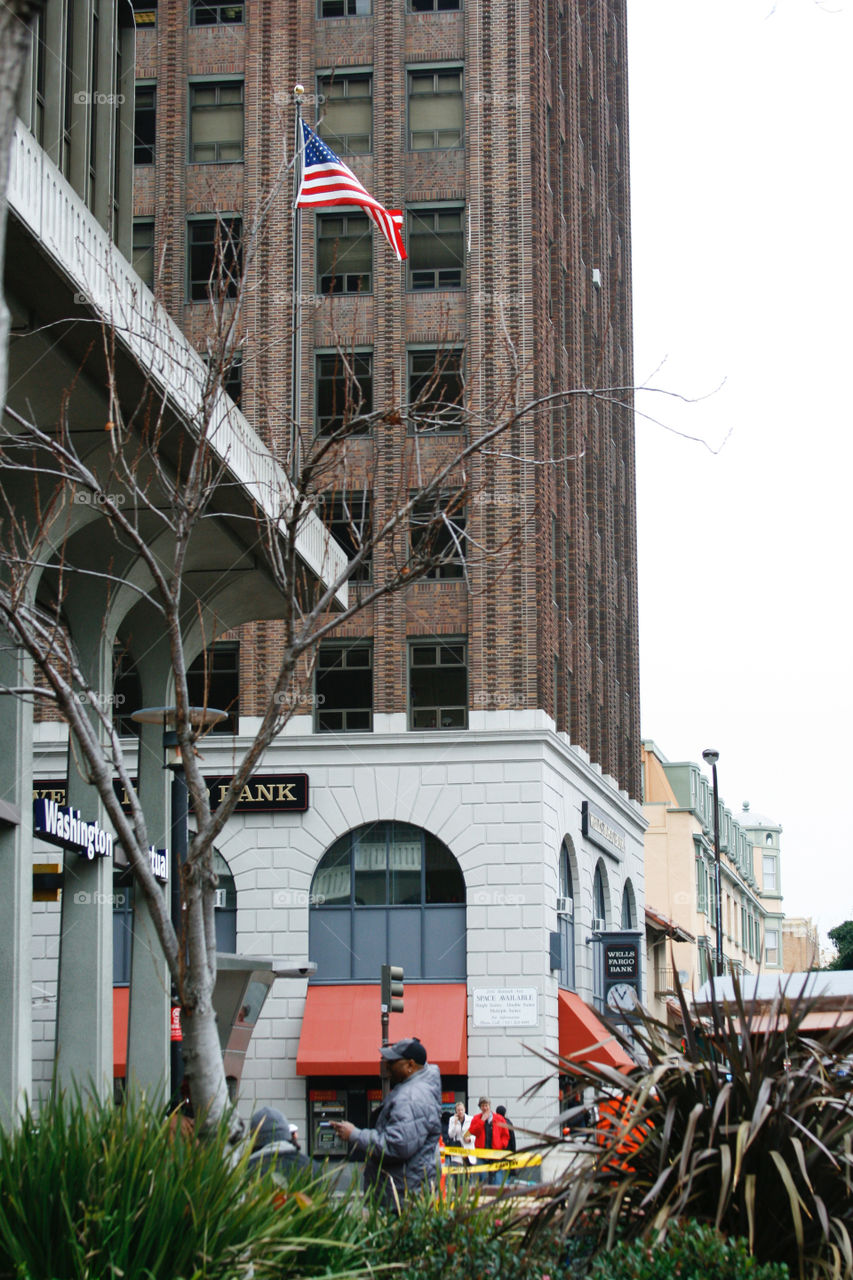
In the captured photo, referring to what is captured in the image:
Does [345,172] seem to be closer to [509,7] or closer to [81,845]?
[81,845]

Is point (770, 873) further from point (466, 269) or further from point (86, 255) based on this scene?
point (86, 255)

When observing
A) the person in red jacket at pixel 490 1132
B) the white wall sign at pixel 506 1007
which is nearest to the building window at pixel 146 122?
the white wall sign at pixel 506 1007

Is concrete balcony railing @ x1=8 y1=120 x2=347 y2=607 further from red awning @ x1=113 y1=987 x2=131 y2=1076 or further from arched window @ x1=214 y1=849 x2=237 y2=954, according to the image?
arched window @ x1=214 y1=849 x2=237 y2=954

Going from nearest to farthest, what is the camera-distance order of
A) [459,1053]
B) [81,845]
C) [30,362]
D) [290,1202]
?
[290,1202]
[30,362]
[81,845]
[459,1053]

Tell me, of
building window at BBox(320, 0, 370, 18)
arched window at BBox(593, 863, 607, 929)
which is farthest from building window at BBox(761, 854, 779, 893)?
building window at BBox(320, 0, 370, 18)

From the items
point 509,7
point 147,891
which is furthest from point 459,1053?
point 147,891

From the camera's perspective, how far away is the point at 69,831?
2038 cm

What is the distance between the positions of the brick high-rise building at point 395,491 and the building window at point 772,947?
105206 millimetres

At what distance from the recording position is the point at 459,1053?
110ft

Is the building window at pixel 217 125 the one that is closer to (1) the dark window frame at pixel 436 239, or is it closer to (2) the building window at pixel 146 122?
(2) the building window at pixel 146 122

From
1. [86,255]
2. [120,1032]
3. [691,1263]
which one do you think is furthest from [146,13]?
[691,1263]

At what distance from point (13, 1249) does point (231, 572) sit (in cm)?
1871

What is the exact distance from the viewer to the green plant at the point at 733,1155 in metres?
8.06

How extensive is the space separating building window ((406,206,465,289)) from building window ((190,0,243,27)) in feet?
21.5
